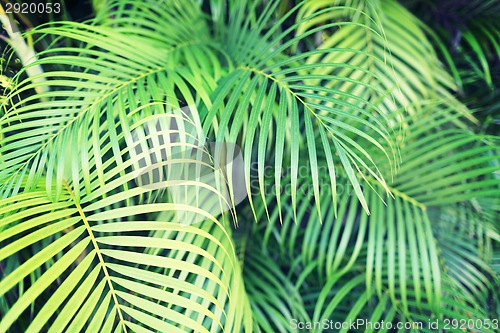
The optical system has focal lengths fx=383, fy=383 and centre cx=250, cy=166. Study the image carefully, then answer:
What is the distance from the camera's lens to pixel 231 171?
50cm

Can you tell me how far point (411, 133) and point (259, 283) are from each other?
427mm

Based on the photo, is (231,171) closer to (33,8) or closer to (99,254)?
(99,254)

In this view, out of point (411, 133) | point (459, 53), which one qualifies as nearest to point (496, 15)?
point (459, 53)

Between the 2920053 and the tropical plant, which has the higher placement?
the 2920053

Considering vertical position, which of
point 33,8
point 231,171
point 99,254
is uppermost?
point 33,8

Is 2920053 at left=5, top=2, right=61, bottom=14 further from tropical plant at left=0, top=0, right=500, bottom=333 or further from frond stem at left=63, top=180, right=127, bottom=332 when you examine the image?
frond stem at left=63, top=180, right=127, bottom=332

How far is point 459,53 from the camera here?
0.96m

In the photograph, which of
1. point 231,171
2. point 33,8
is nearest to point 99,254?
point 231,171

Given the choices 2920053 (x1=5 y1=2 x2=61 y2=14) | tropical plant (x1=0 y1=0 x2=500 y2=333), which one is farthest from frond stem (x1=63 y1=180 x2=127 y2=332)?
2920053 (x1=5 y1=2 x2=61 y2=14)

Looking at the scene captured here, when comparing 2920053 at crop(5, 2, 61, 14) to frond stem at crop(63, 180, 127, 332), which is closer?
frond stem at crop(63, 180, 127, 332)

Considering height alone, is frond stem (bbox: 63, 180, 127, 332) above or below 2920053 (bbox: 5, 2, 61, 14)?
below

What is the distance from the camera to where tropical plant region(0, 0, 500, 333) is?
0.48 metres

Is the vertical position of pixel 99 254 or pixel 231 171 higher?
pixel 231 171

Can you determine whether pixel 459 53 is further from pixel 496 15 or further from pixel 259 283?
pixel 259 283
